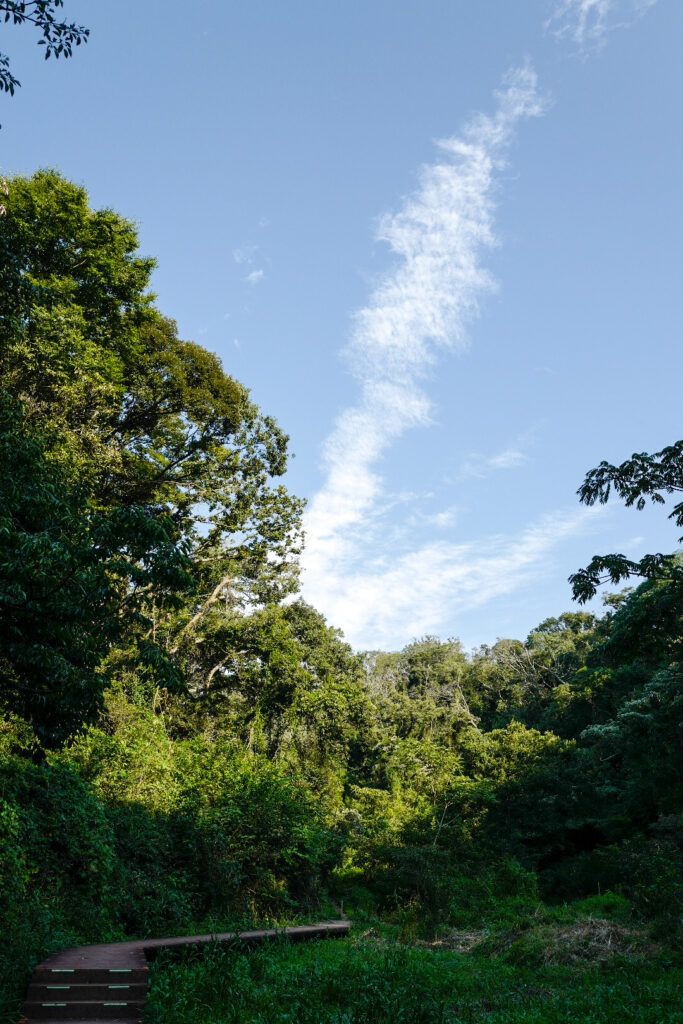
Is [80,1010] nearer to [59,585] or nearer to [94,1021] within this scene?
[94,1021]

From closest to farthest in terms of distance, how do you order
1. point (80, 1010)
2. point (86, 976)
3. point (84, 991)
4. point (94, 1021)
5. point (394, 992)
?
point (94, 1021), point (80, 1010), point (84, 991), point (86, 976), point (394, 992)

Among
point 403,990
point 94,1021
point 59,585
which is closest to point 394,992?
point 403,990

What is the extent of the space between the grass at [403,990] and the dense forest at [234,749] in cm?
6

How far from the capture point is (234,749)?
1967 cm

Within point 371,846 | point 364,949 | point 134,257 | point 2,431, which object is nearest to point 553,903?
point 371,846

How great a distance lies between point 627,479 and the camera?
10992 mm

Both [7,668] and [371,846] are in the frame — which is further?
[371,846]

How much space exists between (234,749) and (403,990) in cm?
1359

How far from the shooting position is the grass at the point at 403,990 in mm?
6270

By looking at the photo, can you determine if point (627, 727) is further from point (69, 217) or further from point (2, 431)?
point (69, 217)

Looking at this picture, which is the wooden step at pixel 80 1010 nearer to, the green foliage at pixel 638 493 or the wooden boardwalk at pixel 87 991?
the wooden boardwalk at pixel 87 991

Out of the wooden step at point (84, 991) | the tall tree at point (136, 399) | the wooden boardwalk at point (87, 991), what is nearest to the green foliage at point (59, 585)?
the wooden boardwalk at point (87, 991)

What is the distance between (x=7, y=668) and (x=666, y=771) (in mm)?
19523

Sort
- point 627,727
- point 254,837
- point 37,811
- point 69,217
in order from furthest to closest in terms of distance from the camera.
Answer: point 627,727 < point 69,217 < point 254,837 < point 37,811
